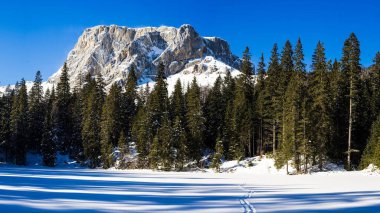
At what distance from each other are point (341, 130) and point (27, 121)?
185 ft

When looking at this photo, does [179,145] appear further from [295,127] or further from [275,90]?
[295,127]

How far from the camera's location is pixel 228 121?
194ft

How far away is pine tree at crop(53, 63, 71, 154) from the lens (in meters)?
69.9

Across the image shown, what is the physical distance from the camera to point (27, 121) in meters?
69.9

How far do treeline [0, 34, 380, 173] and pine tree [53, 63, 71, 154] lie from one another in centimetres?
21

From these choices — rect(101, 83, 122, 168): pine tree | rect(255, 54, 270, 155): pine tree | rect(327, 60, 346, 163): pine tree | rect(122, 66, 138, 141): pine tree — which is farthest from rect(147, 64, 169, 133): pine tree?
rect(327, 60, 346, 163): pine tree

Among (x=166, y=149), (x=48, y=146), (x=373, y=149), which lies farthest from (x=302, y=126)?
(x=48, y=146)

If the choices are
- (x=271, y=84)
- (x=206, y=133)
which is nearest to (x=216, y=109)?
(x=206, y=133)

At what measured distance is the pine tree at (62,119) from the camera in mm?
69938

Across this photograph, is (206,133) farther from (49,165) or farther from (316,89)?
(49,165)

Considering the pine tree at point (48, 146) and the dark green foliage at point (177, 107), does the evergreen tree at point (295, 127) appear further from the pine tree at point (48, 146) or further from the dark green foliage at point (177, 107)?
→ the pine tree at point (48, 146)

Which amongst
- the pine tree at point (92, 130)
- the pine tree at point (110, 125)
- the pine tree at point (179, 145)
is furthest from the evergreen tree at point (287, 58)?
the pine tree at point (92, 130)

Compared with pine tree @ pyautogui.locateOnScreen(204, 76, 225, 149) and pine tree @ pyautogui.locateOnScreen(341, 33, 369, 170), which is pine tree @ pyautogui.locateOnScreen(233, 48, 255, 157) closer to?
pine tree @ pyautogui.locateOnScreen(204, 76, 225, 149)

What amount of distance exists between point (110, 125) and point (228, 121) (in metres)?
20.4
